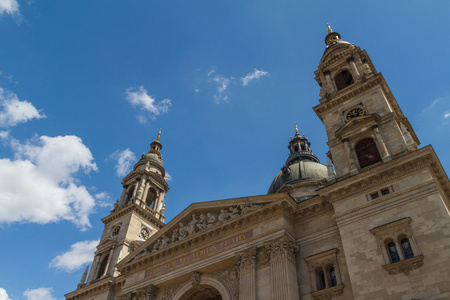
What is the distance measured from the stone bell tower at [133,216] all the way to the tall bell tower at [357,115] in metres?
22.6

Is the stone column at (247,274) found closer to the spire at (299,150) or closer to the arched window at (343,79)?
the arched window at (343,79)

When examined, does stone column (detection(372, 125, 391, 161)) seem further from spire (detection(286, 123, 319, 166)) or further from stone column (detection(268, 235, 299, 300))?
spire (detection(286, 123, 319, 166))

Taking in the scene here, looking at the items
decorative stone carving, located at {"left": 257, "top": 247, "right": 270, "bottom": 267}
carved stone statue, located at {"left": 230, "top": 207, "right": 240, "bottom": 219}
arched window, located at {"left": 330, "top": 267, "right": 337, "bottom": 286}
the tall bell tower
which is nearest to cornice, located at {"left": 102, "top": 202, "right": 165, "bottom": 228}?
carved stone statue, located at {"left": 230, "top": 207, "right": 240, "bottom": 219}

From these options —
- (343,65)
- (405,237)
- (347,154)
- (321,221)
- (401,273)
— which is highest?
(343,65)

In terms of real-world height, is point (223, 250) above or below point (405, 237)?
above

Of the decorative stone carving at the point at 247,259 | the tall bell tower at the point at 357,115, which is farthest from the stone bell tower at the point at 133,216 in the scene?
A: the tall bell tower at the point at 357,115

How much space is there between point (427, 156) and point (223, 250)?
13.6 meters

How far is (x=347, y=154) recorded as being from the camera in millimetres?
23594

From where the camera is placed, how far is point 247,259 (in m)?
22.2

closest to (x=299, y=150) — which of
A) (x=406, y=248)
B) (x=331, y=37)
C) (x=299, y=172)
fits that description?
(x=299, y=172)

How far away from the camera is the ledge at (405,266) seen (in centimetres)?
1609

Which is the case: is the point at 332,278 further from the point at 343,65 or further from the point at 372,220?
the point at 343,65

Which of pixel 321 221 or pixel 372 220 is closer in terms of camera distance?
pixel 372 220

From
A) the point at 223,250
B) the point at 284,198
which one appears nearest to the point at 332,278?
the point at 284,198
